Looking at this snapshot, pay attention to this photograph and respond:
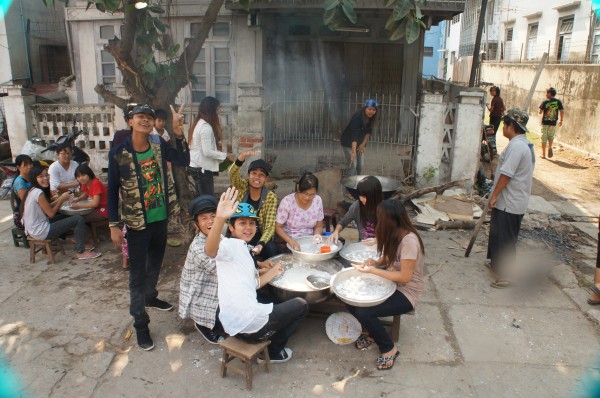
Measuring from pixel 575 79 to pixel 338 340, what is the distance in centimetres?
1249

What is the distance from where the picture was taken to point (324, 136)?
11.8m

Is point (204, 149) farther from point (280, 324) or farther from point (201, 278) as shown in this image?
point (280, 324)

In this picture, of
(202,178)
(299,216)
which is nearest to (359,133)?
(202,178)

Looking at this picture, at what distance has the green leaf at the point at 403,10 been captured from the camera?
4.32 meters

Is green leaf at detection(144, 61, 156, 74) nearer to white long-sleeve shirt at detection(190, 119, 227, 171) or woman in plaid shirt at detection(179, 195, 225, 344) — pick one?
white long-sleeve shirt at detection(190, 119, 227, 171)

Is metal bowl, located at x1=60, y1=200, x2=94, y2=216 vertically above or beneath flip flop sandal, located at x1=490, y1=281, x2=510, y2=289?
above

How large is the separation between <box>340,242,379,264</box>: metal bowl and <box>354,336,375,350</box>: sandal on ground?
2.32 feet

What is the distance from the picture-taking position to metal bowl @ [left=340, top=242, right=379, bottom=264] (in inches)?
173

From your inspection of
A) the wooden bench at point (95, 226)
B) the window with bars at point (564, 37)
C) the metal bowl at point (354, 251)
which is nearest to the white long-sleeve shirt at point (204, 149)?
the wooden bench at point (95, 226)

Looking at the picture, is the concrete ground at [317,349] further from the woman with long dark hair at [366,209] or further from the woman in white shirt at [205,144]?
the woman in white shirt at [205,144]

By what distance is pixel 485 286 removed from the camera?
5125 mm

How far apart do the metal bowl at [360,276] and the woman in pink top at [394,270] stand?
0.25 feet

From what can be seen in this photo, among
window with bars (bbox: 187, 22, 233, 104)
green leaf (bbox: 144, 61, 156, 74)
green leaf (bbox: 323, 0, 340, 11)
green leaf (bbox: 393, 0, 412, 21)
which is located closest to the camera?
green leaf (bbox: 323, 0, 340, 11)

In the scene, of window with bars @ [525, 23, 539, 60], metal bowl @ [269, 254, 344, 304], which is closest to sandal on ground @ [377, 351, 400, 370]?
metal bowl @ [269, 254, 344, 304]
